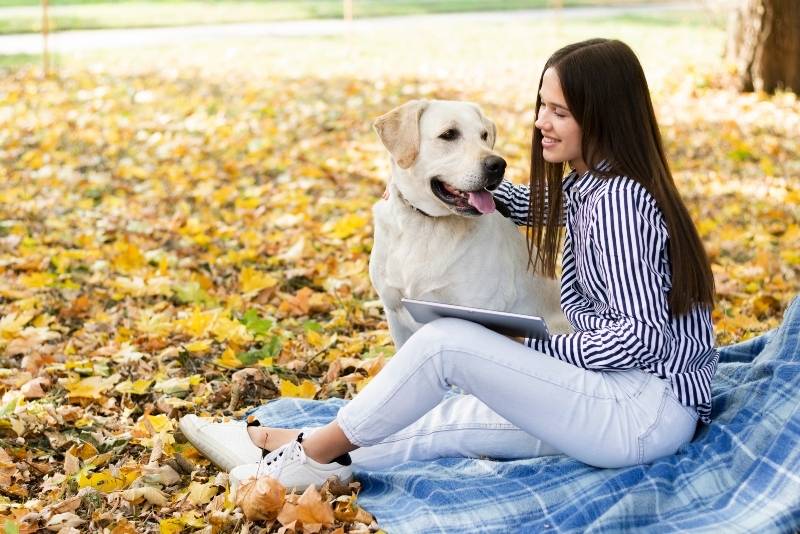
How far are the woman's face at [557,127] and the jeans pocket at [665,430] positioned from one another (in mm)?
806

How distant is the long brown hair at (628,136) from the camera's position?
9.69ft

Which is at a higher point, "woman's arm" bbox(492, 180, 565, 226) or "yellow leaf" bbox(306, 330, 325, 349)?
"woman's arm" bbox(492, 180, 565, 226)

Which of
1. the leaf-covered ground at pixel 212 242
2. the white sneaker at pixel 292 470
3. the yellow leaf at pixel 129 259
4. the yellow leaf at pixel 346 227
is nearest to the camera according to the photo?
the white sneaker at pixel 292 470

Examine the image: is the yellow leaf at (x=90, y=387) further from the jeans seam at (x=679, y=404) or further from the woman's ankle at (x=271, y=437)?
the jeans seam at (x=679, y=404)

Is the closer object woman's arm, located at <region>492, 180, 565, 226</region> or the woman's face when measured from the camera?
the woman's face

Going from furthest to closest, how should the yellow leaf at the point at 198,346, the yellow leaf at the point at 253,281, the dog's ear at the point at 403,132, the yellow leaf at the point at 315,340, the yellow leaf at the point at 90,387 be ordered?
the yellow leaf at the point at 253,281 → the yellow leaf at the point at 315,340 → the yellow leaf at the point at 198,346 → the yellow leaf at the point at 90,387 → the dog's ear at the point at 403,132

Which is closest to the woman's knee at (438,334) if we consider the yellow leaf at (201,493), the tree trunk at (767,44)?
the yellow leaf at (201,493)

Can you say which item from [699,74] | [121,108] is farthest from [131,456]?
[699,74]

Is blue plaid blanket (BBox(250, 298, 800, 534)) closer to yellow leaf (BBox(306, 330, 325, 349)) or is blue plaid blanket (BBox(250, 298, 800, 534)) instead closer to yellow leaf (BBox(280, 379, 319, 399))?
yellow leaf (BBox(280, 379, 319, 399))

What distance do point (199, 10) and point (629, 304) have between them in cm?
1957

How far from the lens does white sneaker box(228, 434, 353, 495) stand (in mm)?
3137

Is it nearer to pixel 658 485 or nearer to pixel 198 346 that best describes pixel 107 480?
pixel 198 346

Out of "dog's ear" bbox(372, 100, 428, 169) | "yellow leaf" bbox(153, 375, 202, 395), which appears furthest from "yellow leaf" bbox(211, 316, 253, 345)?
"dog's ear" bbox(372, 100, 428, 169)

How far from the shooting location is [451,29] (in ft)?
55.9
